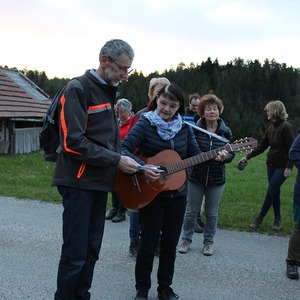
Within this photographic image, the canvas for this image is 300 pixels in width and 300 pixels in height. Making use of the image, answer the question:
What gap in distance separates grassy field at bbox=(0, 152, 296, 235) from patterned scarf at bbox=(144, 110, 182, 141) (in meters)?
2.97

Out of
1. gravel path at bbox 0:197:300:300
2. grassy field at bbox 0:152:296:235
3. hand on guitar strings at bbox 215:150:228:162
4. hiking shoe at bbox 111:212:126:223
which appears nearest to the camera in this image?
gravel path at bbox 0:197:300:300

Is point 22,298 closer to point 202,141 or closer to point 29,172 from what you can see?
point 202,141

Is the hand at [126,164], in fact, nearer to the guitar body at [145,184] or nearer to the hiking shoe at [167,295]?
the guitar body at [145,184]

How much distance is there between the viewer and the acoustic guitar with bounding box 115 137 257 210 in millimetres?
3451

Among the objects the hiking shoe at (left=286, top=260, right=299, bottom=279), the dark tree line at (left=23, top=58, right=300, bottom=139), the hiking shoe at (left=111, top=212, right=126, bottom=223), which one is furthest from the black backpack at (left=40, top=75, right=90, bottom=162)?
the dark tree line at (left=23, top=58, right=300, bottom=139)

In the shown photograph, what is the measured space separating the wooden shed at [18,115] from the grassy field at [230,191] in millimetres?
3692

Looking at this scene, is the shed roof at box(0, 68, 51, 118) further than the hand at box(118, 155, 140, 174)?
Yes

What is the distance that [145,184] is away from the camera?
3.48 meters

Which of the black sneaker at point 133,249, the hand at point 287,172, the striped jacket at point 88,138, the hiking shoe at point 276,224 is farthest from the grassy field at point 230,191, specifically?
the striped jacket at point 88,138

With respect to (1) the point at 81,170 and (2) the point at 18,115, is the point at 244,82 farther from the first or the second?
(1) the point at 81,170

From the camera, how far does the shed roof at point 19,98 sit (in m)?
16.3

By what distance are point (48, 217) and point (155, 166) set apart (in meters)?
3.39

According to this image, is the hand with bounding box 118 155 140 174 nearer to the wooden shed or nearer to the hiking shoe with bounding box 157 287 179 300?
the hiking shoe with bounding box 157 287 179 300

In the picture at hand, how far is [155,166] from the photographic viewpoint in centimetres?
341
